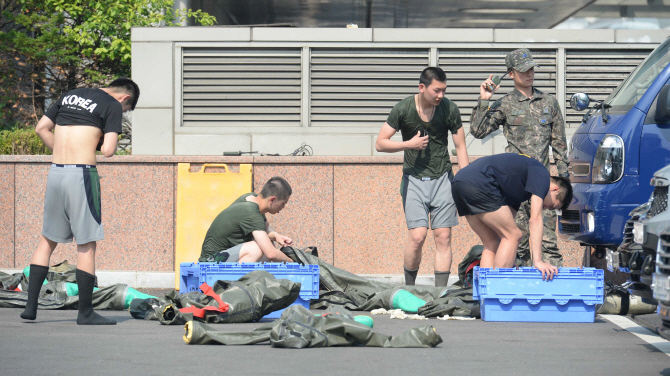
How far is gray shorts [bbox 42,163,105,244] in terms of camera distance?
254 inches

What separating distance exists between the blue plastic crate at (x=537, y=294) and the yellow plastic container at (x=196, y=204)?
12.3ft

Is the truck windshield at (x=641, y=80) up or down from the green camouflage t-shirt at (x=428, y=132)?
up

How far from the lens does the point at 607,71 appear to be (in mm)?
12359

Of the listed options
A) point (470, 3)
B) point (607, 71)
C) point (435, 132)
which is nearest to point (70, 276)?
point (435, 132)

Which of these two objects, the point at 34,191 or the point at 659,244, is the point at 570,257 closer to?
the point at 659,244

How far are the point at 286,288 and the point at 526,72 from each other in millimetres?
3278

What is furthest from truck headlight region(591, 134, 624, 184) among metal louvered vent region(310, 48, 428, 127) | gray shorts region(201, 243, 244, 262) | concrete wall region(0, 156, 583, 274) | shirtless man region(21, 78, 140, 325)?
metal louvered vent region(310, 48, 428, 127)

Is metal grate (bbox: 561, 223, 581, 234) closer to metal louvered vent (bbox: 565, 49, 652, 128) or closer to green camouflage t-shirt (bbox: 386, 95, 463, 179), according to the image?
green camouflage t-shirt (bbox: 386, 95, 463, 179)

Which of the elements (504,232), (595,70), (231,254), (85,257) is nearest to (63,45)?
(595,70)

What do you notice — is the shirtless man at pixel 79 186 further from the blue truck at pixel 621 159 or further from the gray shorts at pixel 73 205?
the blue truck at pixel 621 159

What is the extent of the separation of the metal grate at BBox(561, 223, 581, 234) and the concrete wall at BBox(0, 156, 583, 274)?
6.60 feet

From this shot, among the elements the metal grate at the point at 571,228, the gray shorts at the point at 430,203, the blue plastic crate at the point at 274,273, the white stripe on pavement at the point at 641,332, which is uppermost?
the gray shorts at the point at 430,203

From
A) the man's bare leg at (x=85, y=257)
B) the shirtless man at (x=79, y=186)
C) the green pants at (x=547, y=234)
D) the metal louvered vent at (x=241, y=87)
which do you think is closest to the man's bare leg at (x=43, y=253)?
the shirtless man at (x=79, y=186)

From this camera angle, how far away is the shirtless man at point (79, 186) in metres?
6.45
